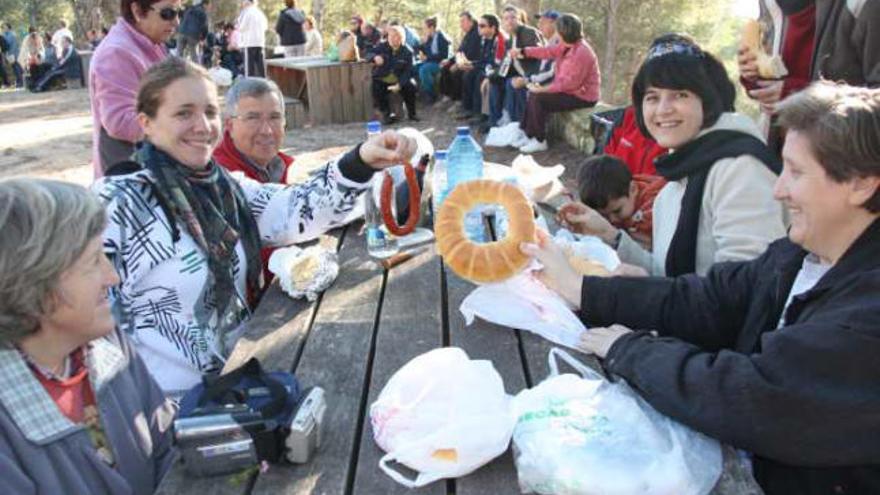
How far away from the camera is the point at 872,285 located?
131 cm

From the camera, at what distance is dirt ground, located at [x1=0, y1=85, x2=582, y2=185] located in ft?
26.6

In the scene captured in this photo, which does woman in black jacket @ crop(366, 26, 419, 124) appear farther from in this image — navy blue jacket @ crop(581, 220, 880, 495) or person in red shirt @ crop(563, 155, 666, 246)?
navy blue jacket @ crop(581, 220, 880, 495)

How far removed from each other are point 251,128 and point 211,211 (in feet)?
2.77

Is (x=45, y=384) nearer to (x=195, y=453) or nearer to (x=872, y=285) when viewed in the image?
(x=195, y=453)

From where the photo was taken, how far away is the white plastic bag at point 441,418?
131 cm

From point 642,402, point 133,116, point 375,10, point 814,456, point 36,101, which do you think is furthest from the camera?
point 375,10

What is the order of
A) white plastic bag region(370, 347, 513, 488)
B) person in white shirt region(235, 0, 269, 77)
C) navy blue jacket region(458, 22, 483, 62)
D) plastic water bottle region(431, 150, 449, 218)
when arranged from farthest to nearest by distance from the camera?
person in white shirt region(235, 0, 269, 77) < navy blue jacket region(458, 22, 483, 62) < plastic water bottle region(431, 150, 449, 218) < white plastic bag region(370, 347, 513, 488)

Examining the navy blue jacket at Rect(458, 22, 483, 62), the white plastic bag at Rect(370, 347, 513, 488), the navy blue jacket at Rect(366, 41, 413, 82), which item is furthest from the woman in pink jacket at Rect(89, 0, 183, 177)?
the navy blue jacket at Rect(458, 22, 483, 62)

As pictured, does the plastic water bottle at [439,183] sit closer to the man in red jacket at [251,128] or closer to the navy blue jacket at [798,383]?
the man in red jacket at [251,128]

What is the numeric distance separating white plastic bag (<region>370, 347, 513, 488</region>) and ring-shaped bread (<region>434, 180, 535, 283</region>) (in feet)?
1.87

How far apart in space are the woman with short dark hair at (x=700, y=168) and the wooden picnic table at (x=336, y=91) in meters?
9.20

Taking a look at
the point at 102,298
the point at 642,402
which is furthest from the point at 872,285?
the point at 102,298

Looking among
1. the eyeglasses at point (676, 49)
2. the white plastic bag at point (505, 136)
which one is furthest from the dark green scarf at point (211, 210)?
the white plastic bag at point (505, 136)

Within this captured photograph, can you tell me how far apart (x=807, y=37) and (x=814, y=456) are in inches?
97.1
